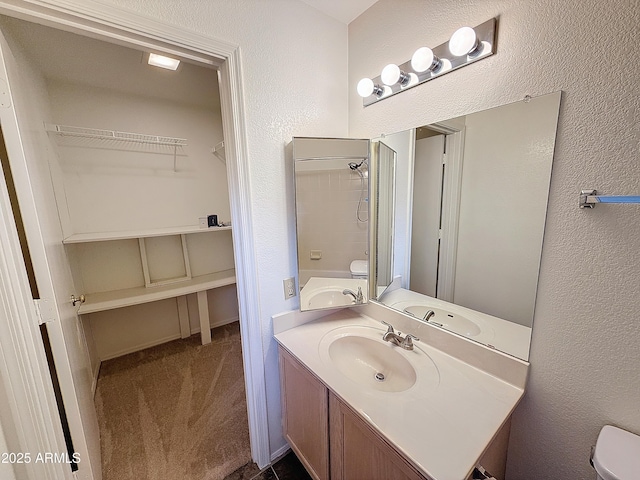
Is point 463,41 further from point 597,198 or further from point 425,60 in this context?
point 597,198

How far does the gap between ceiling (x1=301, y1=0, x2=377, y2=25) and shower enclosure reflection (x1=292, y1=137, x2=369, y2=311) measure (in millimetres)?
648

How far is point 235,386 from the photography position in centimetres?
205

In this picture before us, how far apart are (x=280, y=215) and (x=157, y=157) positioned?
73.4 inches

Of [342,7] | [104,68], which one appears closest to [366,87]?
[342,7]

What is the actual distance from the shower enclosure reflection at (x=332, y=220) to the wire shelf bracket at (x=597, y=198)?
85 cm

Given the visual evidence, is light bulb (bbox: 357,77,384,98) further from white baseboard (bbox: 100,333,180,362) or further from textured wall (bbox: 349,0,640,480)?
white baseboard (bbox: 100,333,180,362)

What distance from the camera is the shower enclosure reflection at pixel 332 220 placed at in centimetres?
132

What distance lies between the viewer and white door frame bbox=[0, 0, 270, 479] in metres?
0.79

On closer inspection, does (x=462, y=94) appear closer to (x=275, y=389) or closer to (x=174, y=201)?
(x=275, y=389)

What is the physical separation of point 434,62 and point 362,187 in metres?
0.62

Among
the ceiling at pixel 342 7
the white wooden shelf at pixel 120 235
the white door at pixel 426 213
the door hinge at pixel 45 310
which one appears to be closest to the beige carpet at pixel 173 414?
the door hinge at pixel 45 310

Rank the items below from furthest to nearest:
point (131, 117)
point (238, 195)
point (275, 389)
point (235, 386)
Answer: point (131, 117), point (235, 386), point (275, 389), point (238, 195)

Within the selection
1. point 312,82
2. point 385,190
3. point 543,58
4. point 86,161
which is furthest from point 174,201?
point 543,58

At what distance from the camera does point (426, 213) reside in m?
1.22
